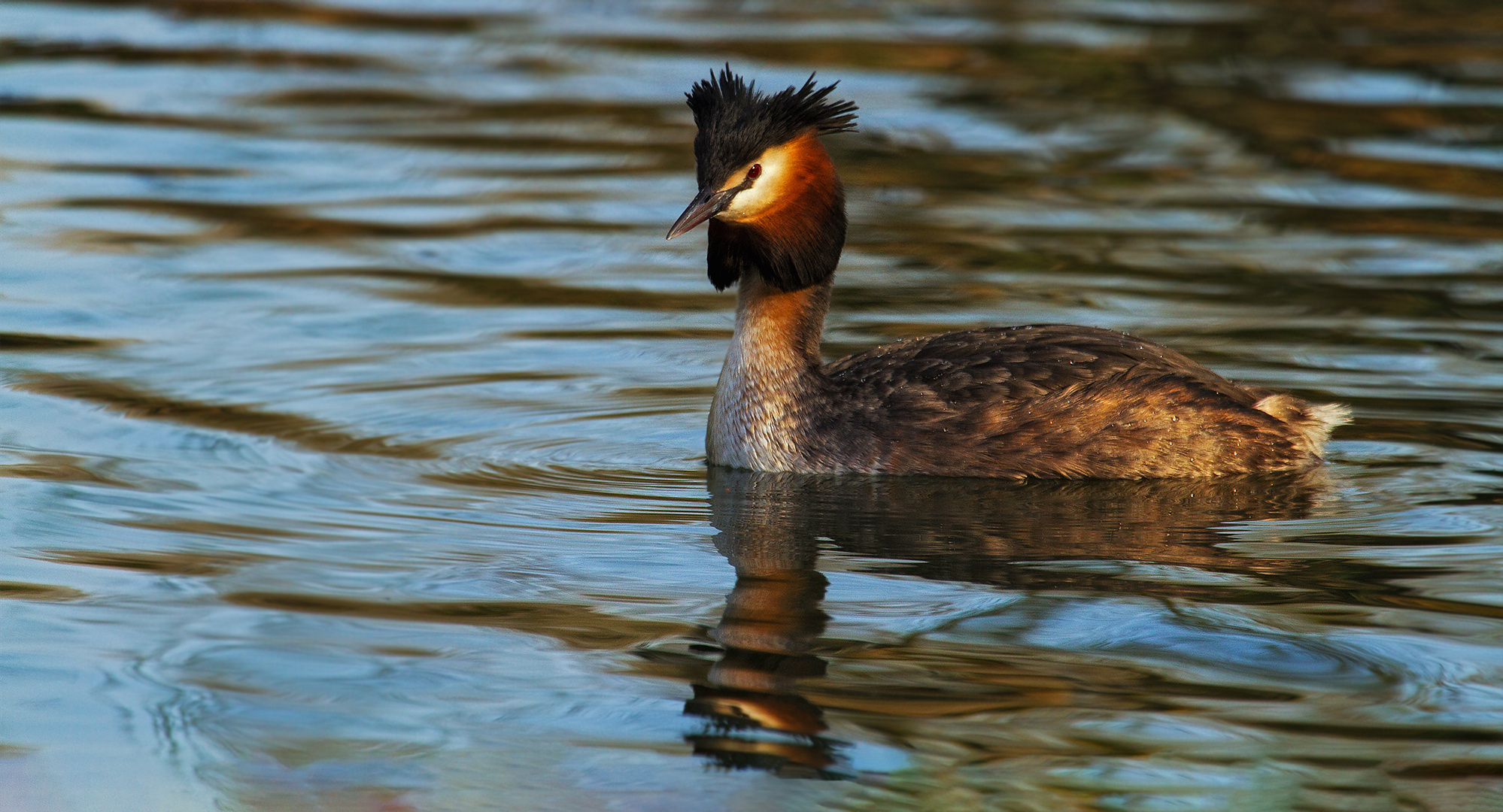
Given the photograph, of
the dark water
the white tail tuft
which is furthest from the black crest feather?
the white tail tuft

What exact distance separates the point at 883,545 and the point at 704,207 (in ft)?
5.22

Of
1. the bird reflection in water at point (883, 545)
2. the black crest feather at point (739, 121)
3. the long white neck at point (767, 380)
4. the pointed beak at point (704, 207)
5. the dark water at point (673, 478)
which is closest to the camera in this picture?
the dark water at point (673, 478)

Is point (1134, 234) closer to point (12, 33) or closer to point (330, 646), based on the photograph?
point (330, 646)

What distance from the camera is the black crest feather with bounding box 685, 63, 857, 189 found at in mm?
7855

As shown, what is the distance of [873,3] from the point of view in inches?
802

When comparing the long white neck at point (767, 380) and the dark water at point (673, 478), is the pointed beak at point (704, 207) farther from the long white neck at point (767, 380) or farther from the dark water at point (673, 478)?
the dark water at point (673, 478)

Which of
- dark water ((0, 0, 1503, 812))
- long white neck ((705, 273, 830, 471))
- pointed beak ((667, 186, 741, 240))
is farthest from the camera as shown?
long white neck ((705, 273, 830, 471))

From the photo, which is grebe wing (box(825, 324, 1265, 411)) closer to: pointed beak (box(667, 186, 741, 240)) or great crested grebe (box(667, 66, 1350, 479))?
great crested grebe (box(667, 66, 1350, 479))

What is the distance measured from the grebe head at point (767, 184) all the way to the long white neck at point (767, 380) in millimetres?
101

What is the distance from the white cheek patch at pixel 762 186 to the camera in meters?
7.90

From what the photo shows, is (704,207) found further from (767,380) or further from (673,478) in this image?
(673,478)

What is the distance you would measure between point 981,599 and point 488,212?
7.68 m

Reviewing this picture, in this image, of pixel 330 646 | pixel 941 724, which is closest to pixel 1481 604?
pixel 941 724

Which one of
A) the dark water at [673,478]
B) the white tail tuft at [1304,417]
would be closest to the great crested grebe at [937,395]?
the white tail tuft at [1304,417]
